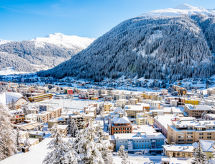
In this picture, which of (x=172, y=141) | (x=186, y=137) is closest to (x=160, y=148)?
(x=172, y=141)

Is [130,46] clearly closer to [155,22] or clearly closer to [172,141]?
[155,22]

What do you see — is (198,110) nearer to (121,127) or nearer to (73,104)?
(121,127)

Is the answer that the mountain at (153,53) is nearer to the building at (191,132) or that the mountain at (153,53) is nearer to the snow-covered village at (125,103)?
the snow-covered village at (125,103)

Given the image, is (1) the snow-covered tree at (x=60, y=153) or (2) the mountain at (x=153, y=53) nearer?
(1) the snow-covered tree at (x=60, y=153)

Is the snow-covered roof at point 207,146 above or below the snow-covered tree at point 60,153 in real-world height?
below

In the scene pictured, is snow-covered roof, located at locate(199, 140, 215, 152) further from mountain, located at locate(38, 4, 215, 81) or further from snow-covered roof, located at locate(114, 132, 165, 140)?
mountain, located at locate(38, 4, 215, 81)

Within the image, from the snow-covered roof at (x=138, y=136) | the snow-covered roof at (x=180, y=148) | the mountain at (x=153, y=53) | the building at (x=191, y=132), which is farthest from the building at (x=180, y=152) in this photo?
the mountain at (x=153, y=53)

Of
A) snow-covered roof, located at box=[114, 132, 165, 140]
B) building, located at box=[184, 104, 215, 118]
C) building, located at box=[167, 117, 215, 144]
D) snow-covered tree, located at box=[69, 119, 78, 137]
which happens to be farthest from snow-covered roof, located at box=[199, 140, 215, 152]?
building, located at box=[184, 104, 215, 118]
